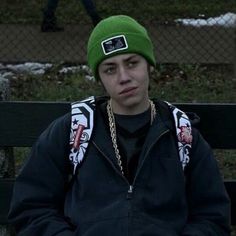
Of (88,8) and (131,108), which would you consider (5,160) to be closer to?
(131,108)

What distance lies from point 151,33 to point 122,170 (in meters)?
5.97

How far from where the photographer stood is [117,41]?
9.66 ft

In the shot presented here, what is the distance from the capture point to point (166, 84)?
7059 mm

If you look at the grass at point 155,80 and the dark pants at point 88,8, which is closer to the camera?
the grass at point 155,80

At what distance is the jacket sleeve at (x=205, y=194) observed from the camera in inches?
118

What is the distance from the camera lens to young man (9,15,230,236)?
2939 mm

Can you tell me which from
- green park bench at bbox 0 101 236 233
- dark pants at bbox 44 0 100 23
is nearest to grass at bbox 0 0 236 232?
dark pants at bbox 44 0 100 23

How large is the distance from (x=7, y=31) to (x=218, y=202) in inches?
250

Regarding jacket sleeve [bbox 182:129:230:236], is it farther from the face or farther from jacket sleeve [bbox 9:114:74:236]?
jacket sleeve [bbox 9:114:74:236]

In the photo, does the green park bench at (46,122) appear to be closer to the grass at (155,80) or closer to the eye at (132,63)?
the eye at (132,63)

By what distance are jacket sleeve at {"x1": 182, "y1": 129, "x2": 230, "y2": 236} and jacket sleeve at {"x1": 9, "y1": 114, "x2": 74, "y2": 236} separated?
1.53 feet

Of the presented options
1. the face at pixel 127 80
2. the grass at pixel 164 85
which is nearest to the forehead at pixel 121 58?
the face at pixel 127 80

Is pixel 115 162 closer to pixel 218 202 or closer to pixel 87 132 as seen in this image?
pixel 87 132

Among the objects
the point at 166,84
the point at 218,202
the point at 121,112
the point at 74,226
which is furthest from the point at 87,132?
the point at 166,84
